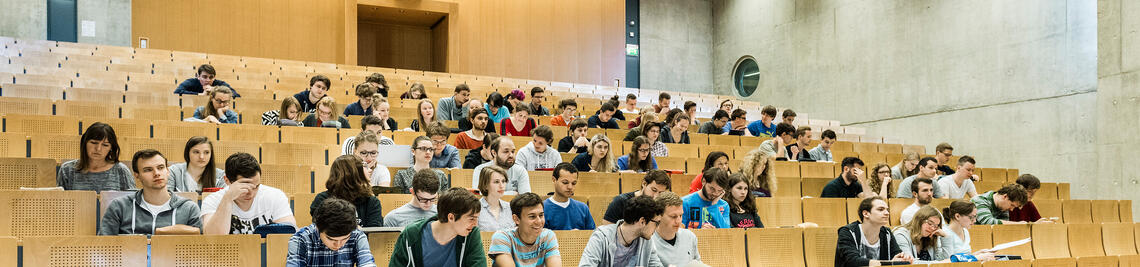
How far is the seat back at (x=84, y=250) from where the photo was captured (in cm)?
328

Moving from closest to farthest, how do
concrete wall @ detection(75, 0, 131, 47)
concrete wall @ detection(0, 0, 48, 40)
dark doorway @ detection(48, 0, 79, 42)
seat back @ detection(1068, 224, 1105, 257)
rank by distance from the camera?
seat back @ detection(1068, 224, 1105, 257), concrete wall @ detection(0, 0, 48, 40), dark doorway @ detection(48, 0, 79, 42), concrete wall @ detection(75, 0, 131, 47)

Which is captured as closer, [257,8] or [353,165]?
[353,165]

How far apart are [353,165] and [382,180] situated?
112 cm

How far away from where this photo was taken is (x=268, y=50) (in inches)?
549

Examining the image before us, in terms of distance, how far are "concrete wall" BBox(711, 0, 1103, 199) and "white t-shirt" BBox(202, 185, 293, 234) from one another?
833 centimetres

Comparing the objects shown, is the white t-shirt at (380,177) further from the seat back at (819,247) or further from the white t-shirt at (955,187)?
the white t-shirt at (955,187)

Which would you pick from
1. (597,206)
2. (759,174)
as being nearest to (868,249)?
(759,174)

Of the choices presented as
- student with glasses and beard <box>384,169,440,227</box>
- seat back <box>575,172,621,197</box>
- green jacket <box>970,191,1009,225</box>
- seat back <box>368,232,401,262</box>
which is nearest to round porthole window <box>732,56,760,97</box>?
green jacket <box>970,191,1009,225</box>

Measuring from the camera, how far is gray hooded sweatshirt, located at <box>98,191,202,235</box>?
3699mm

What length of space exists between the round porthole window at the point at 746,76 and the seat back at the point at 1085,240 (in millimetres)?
9602

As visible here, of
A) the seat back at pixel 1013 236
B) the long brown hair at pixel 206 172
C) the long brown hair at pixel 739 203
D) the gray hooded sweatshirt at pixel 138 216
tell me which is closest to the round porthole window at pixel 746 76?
the seat back at pixel 1013 236

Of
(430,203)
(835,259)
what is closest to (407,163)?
(430,203)

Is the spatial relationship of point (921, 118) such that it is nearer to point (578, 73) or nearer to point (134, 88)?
point (578, 73)

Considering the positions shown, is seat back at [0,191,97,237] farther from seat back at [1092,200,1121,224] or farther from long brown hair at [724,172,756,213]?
seat back at [1092,200,1121,224]
